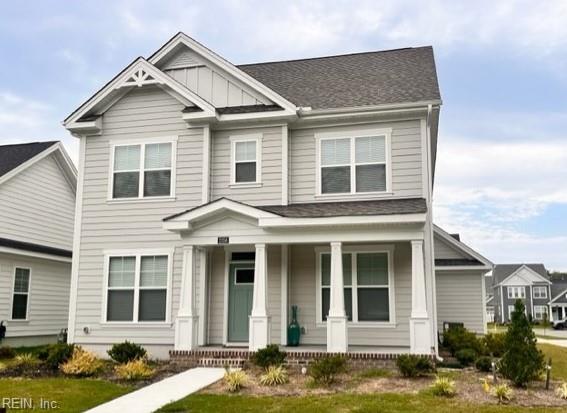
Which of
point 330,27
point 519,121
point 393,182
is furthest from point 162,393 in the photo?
point 519,121

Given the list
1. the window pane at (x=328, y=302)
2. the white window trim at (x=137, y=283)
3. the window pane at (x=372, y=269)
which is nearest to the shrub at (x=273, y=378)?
the window pane at (x=328, y=302)

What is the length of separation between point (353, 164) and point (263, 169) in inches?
96.0

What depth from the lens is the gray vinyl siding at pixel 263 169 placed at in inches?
596

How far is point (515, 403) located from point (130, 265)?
409 inches

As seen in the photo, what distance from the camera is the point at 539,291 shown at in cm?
7238

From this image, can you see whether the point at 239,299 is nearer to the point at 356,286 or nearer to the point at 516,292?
the point at 356,286

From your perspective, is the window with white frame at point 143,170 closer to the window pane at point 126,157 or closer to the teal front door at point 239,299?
the window pane at point 126,157

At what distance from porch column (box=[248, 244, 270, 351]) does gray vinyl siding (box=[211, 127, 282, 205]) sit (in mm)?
2071

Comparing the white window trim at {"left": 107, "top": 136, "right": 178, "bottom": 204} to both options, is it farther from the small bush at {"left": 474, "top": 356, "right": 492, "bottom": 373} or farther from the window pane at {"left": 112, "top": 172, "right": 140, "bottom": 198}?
the small bush at {"left": 474, "top": 356, "right": 492, "bottom": 373}

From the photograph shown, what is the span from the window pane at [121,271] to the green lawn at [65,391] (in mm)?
4095

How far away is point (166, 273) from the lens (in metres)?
15.2

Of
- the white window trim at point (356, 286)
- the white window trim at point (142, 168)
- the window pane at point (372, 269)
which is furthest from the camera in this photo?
the white window trim at point (142, 168)

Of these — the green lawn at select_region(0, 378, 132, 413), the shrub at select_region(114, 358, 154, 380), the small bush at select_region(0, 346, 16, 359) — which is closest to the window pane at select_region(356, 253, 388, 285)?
the shrub at select_region(114, 358, 154, 380)

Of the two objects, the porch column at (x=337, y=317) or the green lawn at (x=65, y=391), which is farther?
the porch column at (x=337, y=317)
